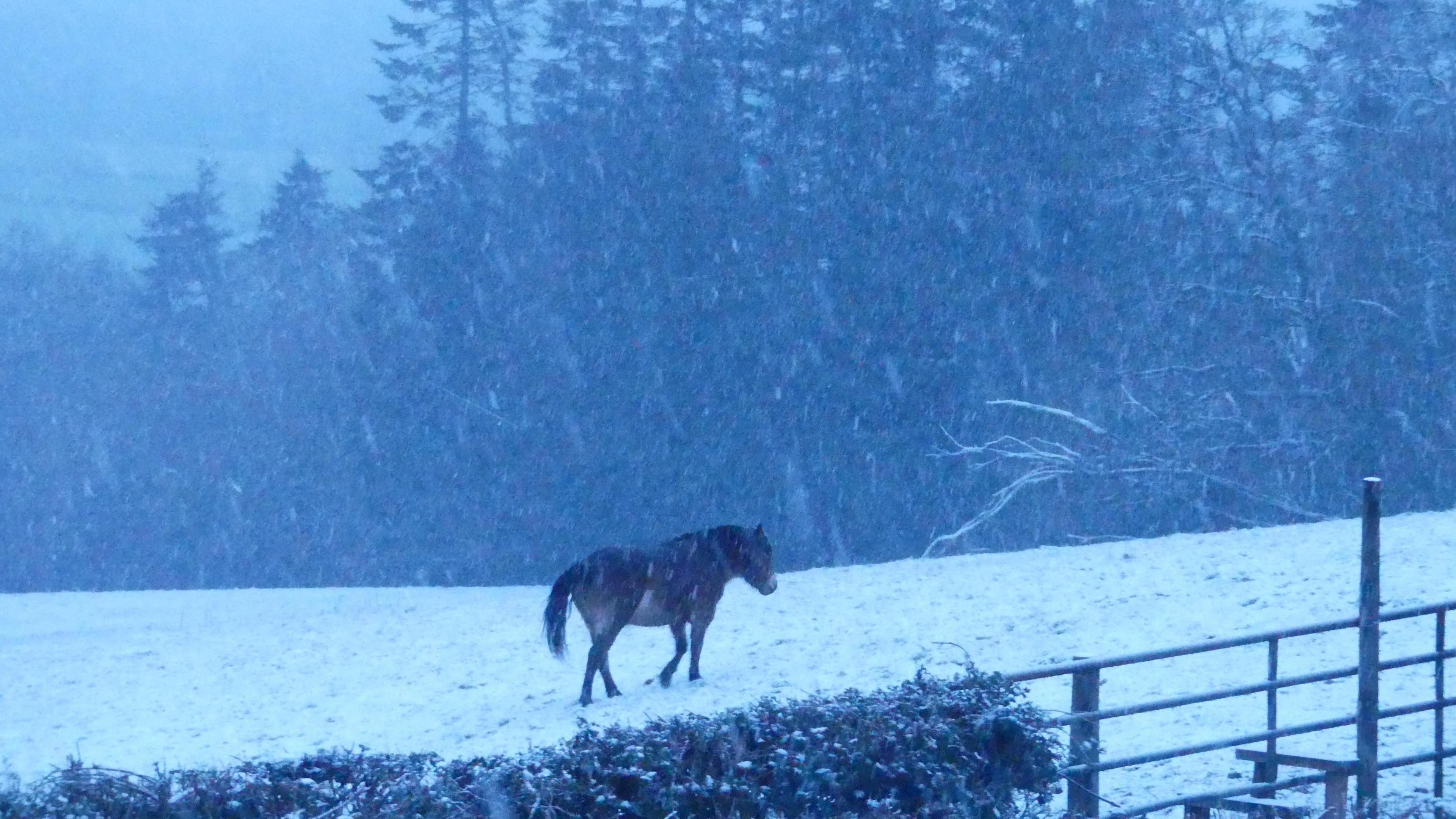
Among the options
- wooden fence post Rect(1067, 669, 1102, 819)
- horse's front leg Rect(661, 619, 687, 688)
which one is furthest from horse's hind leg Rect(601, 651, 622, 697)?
wooden fence post Rect(1067, 669, 1102, 819)

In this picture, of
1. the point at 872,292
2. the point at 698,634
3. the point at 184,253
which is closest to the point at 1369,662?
the point at 698,634

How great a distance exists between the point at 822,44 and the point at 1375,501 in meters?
33.0

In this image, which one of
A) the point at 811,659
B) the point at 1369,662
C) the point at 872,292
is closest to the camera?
the point at 1369,662

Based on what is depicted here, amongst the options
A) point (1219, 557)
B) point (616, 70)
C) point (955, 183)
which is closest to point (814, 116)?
point (955, 183)

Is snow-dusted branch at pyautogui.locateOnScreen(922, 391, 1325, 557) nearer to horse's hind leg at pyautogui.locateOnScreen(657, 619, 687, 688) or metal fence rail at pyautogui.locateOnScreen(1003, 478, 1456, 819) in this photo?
horse's hind leg at pyautogui.locateOnScreen(657, 619, 687, 688)

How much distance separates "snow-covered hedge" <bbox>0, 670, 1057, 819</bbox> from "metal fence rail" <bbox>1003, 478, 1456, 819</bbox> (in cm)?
47

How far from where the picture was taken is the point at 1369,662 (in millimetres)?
6867

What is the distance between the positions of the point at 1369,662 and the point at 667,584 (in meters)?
7.27

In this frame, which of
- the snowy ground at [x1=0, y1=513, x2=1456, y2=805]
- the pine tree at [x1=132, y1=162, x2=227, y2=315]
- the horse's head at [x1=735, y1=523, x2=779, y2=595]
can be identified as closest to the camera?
the snowy ground at [x1=0, y1=513, x2=1456, y2=805]

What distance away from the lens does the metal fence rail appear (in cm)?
629

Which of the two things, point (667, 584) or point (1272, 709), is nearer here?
point (1272, 709)

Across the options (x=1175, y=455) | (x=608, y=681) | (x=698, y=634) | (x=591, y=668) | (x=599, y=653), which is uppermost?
(x=1175, y=455)

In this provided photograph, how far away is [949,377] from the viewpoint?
116ft

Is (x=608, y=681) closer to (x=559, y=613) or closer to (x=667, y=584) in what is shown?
(x=667, y=584)
